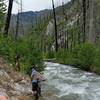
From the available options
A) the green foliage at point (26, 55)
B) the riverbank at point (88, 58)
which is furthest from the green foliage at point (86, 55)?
the green foliage at point (26, 55)

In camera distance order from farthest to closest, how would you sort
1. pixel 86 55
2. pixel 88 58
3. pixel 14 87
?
pixel 86 55, pixel 88 58, pixel 14 87

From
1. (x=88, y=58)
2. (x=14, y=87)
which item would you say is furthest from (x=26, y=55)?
(x=88, y=58)

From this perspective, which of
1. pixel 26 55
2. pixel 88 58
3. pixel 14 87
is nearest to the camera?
pixel 14 87

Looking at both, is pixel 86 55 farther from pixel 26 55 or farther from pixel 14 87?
pixel 14 87

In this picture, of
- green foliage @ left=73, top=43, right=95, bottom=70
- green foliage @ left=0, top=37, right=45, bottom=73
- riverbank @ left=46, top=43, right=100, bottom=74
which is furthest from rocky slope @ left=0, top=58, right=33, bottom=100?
green foliage @ left=73, top=43, right=95, bottom=70

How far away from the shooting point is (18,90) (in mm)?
17156

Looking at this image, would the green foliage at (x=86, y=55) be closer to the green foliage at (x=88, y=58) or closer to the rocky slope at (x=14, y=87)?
the green foliage at (x=88, y=58)

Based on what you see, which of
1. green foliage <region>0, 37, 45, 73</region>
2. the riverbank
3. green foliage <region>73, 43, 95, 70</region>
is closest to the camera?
green foliage <region>0, 37, 45, 73</region>

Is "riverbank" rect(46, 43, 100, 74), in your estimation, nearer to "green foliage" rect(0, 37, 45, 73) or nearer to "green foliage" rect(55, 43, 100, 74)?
"green foliage" rect(55, 43, 100, 74)

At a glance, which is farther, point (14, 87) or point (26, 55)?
point (26, 55)

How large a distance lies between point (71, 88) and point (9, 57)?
5322 millimetres

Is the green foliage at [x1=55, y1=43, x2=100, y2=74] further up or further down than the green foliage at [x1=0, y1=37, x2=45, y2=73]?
further down

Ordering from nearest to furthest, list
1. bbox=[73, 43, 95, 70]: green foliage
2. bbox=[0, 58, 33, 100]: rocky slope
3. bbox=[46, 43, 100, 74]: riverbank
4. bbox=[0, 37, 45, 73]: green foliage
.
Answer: bbox=[0, 58, 33, 100]: rocky slope < bbox=[0, 37, 45, 73]: green foliage < bbox=[46, 43, 100, 74]: riverbank < bbox=[73, 43, 95, 70]: green foliage

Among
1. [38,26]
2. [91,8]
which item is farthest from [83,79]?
[38,26]
